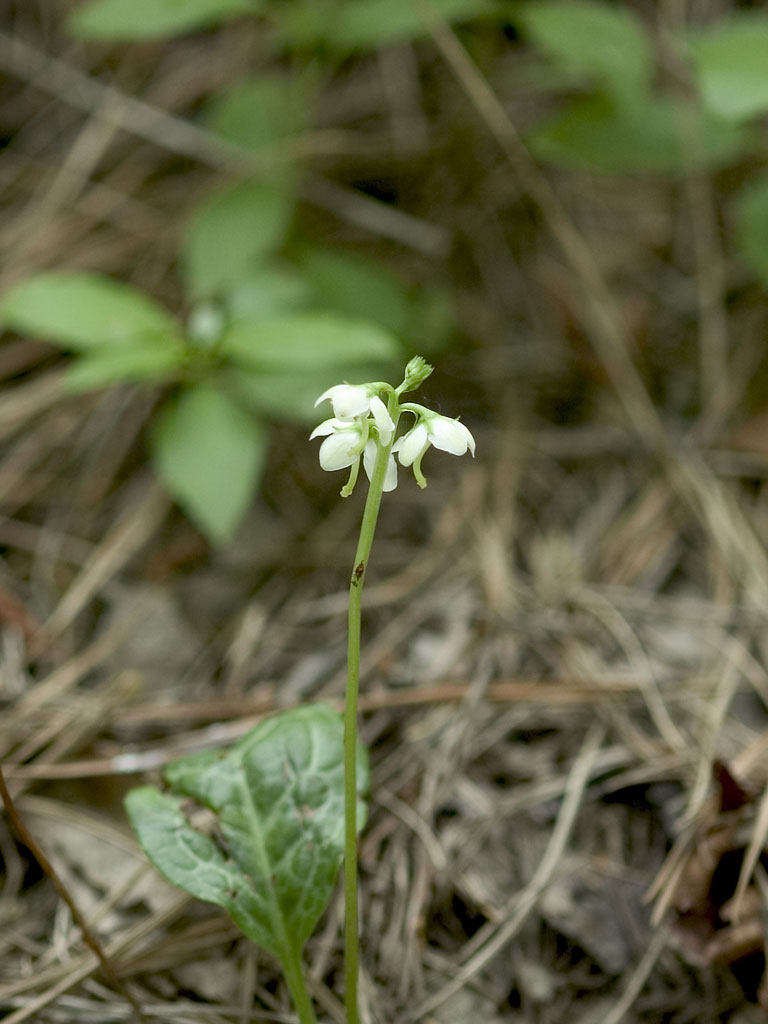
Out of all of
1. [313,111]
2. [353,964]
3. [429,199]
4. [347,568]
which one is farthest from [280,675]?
[313,111]

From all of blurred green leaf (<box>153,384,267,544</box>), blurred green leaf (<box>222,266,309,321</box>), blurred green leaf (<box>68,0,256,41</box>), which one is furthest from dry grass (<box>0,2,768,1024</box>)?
blurred green leaf (<box>68,0,256,41</box>)

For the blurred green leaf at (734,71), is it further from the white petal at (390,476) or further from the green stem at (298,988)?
the green stem at (298,988)

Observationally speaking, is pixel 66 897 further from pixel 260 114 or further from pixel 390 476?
pixel 260 114

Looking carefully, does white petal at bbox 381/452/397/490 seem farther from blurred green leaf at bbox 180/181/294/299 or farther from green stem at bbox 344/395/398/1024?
blurred green leaf at bbox 180/181/294/299

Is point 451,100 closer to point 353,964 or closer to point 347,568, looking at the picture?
point 347,568

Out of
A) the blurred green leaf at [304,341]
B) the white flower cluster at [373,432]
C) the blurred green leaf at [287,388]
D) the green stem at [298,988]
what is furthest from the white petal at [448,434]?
the blurred green leaf at [287,388]
